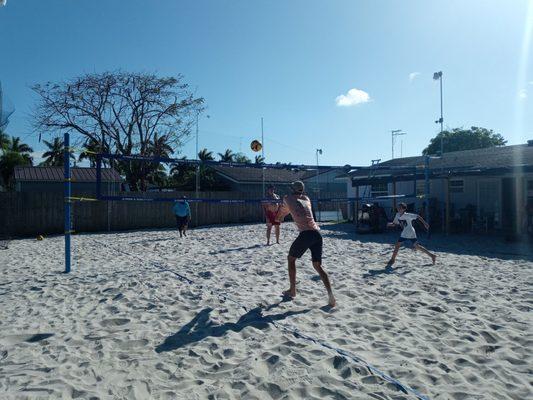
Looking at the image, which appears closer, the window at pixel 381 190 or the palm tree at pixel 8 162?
the window at pixel 381 190

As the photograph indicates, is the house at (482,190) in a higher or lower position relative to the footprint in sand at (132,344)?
higher

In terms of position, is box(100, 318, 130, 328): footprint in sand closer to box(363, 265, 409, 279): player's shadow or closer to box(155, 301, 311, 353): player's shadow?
box(155, 301, 311, 353): player's shadow

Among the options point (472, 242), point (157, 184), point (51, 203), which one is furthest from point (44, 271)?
point (157, 184)

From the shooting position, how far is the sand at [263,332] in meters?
3.14

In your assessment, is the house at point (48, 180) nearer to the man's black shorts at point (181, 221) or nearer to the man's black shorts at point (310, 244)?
the man's black shorts at point (181, 221)

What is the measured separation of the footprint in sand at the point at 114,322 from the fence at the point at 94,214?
1248cm

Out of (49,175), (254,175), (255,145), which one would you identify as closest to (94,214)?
(255,145)

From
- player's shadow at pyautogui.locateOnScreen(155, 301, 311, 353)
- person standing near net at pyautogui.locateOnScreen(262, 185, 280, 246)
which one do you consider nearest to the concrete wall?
person standing near net at pyautogui.locateOnScreen(262, 185, 280, 246)

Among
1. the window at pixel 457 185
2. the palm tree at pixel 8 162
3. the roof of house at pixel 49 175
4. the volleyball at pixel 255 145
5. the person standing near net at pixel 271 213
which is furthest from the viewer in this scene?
the palm tree at pixel 8 162

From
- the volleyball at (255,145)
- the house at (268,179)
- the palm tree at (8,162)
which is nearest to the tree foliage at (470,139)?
the house at (268,179)

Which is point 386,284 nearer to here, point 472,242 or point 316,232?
point 316,232

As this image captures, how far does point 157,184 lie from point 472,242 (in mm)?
33101

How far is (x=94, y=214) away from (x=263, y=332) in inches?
556

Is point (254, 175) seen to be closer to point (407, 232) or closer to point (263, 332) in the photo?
point (407, 232)
